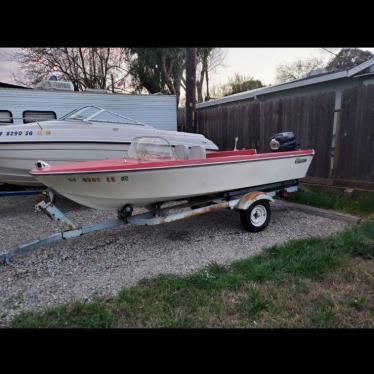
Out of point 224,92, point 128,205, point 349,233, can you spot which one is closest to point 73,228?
point 128,205

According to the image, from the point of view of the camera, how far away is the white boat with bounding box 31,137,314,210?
3297 mm

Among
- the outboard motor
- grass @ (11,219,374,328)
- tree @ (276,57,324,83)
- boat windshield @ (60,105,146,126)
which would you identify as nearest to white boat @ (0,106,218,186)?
boat windshield @ (60,105,146,126)

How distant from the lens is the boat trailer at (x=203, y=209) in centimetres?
340

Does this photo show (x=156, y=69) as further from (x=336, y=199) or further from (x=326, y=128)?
(x=336, y=199)

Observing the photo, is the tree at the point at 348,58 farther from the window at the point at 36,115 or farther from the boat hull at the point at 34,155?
the window at the point at 36,115

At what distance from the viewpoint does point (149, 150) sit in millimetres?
4055

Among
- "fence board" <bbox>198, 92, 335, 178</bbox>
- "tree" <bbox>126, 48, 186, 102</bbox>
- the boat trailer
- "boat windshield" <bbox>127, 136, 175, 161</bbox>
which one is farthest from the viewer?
"tree" <bbox>126, 48, 186, 102</bbox>

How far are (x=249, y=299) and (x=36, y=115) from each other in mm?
6503

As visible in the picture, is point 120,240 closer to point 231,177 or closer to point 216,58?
point 231,177

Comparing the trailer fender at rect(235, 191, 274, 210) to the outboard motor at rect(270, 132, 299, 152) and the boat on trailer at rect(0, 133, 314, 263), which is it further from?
the outboard motor at rect(270, 132, 299, 152)

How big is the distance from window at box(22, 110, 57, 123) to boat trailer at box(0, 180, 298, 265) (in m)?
3.89

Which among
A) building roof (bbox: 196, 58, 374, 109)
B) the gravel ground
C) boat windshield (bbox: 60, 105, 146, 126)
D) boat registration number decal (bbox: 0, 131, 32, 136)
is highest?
building roof (bbox: 196, 58, 374, 109)

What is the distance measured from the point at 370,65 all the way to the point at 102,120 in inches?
217
